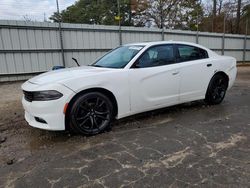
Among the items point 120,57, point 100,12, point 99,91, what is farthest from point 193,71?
point 100,12

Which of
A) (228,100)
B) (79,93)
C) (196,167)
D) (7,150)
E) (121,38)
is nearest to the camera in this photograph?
(196,167)

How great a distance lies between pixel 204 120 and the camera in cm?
424

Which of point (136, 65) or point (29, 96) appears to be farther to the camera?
point (136, 65)

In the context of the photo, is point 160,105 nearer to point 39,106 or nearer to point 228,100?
point 39,106

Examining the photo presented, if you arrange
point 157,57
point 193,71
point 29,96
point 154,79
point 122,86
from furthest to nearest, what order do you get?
point 193,71
point 157,57
point 154,79
point 122,86
point 29,96

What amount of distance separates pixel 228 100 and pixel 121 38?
667 centimetres

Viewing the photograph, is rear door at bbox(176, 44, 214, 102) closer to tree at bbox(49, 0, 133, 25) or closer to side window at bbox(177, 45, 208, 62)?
side window at bbox(177, 45, 208, 62)

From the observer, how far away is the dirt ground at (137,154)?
2.40 m

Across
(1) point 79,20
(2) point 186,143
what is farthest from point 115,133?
(1) point 79,20

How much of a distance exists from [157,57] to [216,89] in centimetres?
185

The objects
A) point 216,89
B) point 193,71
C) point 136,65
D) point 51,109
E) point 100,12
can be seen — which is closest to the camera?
point 51,109

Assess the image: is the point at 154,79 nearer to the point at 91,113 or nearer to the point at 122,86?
the point at 122,86

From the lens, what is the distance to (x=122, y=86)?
12.3ft

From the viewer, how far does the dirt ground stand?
2.40 metres
